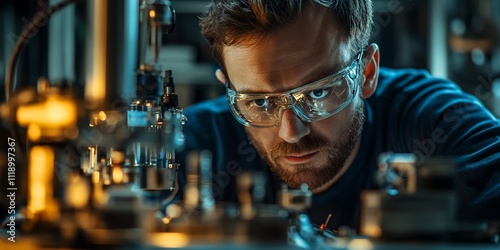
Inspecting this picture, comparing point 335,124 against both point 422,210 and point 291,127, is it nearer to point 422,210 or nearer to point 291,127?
point 291,127

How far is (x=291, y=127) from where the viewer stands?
1.48 m

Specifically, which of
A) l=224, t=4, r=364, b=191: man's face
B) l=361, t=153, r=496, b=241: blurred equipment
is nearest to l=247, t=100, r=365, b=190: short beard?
l=224, t=4, r=364, b=191: man's face

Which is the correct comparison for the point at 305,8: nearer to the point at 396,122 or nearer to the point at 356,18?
the point at 356,18

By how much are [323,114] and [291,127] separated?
2.8 inches

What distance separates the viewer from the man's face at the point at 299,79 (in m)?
1.51

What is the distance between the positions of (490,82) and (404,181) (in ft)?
7.35

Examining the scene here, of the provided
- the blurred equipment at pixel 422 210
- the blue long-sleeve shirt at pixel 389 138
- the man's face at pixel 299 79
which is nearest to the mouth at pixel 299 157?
the man's face at pixel 299 79

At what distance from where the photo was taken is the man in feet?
4.91

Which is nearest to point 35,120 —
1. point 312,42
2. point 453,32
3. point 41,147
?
point 41,147

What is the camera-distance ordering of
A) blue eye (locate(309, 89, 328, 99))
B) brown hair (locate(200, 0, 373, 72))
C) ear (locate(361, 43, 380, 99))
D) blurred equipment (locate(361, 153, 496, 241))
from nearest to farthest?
blurred equipment (locate(361, 153, 496, 241)) → blue eye (locate(309, 89, 328, 99)) → brown hair (locate(200, 0, 373, 72)) → ear (locate(361, 43, 380, 99))

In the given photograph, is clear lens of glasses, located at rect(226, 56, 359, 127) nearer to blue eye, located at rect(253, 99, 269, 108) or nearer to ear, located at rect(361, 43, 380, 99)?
blue eye, located at rect(253, 99, 269, 108)

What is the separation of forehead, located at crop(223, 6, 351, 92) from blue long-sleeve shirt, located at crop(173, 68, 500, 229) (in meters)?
0.30

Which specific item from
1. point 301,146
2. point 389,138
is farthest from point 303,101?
point 389,138

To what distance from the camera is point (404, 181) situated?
0.82 m
